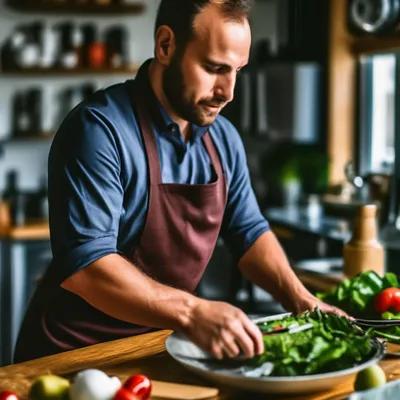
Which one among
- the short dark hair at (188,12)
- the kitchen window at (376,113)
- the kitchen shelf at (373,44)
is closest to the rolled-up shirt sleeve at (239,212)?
the short dark hair at (188,12)

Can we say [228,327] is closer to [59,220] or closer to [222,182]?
[59,220]

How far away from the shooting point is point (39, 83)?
501 centimetres

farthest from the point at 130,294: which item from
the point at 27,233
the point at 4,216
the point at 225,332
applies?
the point at 4,216

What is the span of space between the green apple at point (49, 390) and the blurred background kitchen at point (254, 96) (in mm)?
3177

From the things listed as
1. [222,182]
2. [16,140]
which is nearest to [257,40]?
[16,140]

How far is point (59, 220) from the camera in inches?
67.1

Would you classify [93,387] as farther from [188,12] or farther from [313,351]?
[188,12]

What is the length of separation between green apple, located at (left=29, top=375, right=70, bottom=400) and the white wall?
12.3 feet

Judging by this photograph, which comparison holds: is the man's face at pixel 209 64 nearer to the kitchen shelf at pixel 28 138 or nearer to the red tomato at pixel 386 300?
the red tomato at pixel 386 300

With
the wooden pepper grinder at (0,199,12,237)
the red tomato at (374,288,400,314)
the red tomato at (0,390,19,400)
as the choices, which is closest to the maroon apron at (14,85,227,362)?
the red tomato at (374,288,400,314)

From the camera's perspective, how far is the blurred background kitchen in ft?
15.1

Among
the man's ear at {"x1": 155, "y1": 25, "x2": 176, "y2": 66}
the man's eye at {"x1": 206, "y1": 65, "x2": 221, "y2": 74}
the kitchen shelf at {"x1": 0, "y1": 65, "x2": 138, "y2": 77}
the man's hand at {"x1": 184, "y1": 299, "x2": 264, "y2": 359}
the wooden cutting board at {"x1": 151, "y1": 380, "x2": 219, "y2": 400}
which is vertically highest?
the kitchen shelf at {"x1": 0, "y1": 65, "x2": 138, "y2": 77}

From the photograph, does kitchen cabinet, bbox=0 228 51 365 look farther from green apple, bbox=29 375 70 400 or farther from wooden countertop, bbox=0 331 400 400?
green apple, bbox=29 375 70 400

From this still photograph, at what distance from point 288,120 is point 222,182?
3075 millimetres
